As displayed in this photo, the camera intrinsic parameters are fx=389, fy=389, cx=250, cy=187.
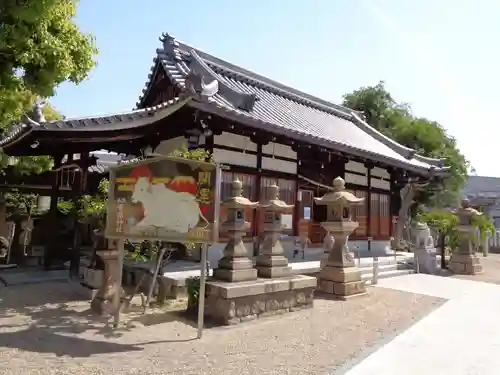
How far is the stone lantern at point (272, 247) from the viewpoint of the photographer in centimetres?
730

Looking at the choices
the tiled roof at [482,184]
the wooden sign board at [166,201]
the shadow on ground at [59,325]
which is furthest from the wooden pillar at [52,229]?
the tiled roof at [482,184]

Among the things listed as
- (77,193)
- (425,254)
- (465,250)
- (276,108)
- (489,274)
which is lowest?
(489,274)

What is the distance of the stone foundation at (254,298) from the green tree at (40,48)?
4088mm

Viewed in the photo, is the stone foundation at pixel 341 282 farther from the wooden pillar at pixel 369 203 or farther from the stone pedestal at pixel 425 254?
the wooden pillar at pixel 369 203

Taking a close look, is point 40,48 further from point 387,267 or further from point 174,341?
point 387,267

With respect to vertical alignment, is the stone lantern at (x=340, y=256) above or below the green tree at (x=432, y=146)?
below

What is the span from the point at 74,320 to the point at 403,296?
23.8 ft

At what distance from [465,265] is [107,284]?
12818 mm

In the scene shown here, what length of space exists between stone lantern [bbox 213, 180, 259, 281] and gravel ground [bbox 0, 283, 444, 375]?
849 mm

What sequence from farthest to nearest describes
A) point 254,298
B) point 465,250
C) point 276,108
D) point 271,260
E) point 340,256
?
point 276,108, point 465,250, point 340,256, point 271,260, point 254,298

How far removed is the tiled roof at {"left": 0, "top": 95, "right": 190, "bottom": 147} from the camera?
8.28 meters

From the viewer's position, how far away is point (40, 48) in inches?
216

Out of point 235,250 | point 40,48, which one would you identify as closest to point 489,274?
point 235,250

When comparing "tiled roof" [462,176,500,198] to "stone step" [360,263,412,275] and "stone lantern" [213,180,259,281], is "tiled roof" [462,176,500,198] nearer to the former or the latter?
"stone step" [360,263,412,275]
